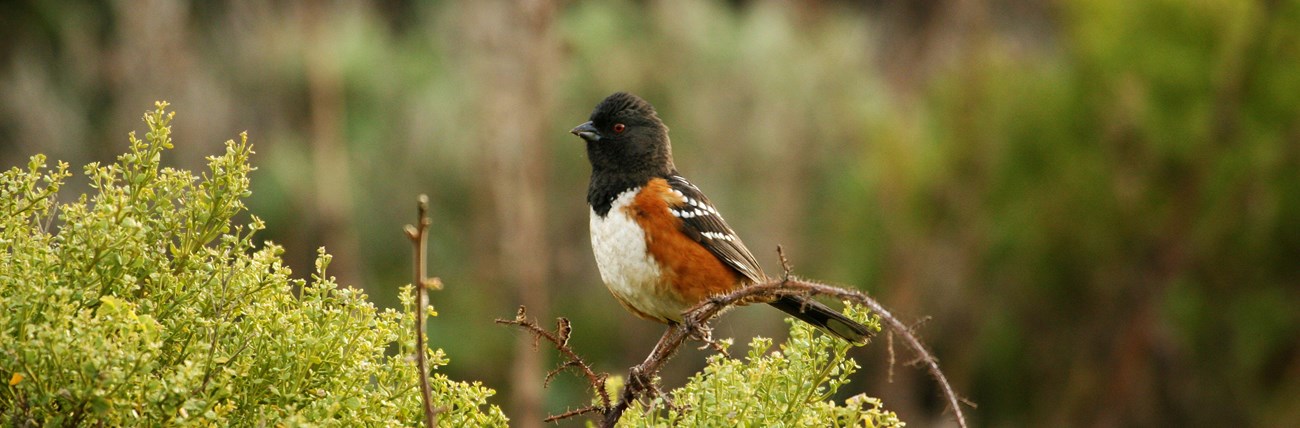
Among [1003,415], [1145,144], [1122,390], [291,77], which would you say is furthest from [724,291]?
[291,77]

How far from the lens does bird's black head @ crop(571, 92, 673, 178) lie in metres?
3.21

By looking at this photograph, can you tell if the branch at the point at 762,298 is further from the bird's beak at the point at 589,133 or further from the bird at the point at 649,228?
the bird's beak at the point at 589,133

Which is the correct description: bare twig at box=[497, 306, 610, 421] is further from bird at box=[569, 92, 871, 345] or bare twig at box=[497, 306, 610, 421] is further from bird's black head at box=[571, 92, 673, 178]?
bird's black head at box=[571, 92, 673, 178]

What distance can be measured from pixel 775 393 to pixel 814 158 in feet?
29.9

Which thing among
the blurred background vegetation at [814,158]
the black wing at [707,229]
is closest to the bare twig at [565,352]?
the black wing at [707,229]

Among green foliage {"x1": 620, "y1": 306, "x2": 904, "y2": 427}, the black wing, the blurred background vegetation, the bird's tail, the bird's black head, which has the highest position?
the blurred background vegetation

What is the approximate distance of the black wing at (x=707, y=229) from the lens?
318 centimetres

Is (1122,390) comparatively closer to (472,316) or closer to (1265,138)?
(1265,138)

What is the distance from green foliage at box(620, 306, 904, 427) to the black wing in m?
1.28

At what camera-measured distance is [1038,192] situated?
28.3 ft

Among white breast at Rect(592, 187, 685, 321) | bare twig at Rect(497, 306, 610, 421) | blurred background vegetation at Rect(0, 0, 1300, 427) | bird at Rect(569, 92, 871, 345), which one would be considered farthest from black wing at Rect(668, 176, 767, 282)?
blurred background vegetation at Rect(0, 0, 1300, 427)

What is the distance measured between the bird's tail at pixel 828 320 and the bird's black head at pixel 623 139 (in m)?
0.52

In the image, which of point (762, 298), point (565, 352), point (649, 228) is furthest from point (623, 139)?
point (565, 352)

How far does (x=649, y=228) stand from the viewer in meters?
3.06
